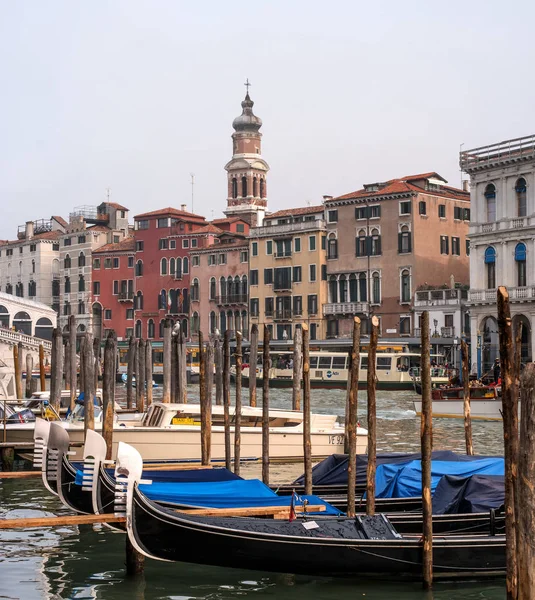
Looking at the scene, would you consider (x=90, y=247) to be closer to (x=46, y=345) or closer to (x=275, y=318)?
(x=275, y=318)

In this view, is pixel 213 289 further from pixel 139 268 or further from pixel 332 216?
pixel 332 216

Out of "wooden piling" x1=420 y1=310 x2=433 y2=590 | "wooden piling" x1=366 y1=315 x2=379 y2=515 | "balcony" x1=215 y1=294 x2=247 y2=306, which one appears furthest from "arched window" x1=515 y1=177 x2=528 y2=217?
"wooden piling" x1=420 y1=310 x2=433 y2=590

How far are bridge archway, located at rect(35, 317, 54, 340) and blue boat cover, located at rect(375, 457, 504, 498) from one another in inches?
1702

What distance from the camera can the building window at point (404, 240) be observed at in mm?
46438

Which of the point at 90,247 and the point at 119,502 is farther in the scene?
the point at 90,247

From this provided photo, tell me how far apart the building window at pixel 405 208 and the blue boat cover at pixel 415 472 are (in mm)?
34836

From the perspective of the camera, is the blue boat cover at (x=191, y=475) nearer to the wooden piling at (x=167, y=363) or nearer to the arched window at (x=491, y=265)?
the wooden piling at (x=167, y=363)

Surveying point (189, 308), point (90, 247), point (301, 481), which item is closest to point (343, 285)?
point (189, 308)

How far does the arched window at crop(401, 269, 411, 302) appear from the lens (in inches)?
1836

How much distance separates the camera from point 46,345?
4209 centimetres

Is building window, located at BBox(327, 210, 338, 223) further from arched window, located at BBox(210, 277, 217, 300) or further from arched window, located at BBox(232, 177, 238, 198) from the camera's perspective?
arched window, located at BBox(232, 177, 238, 198)

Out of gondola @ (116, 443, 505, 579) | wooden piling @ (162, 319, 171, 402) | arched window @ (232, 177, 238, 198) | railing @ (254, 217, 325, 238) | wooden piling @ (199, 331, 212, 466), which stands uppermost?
arched window @ (232, 177, 238, 198)

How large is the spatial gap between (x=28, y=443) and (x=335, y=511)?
784 cm

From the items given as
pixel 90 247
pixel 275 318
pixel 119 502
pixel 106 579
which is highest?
pixel 90 247
